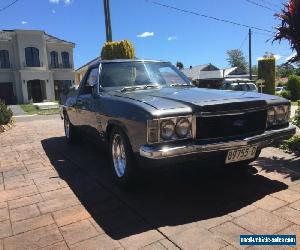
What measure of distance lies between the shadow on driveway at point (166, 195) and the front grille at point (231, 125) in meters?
0.41

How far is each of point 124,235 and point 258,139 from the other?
1835 mm

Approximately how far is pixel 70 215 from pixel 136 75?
246cm

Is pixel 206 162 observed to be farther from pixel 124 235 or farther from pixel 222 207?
pixel 124 235

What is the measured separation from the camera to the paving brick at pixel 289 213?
341 centimetres

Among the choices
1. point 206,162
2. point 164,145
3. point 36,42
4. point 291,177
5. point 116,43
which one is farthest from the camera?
point 36,42

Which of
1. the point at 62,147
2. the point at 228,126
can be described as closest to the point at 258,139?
the point at 228,126

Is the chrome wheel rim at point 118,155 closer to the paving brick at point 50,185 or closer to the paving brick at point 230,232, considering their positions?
the paving brick at point 50,185

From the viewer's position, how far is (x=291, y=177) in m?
4.72

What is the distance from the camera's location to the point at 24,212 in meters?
4.02

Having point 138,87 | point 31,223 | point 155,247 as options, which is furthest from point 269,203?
point 31,223

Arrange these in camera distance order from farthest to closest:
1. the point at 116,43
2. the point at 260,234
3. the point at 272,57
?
the point at 272,57
the point at 116,43
the point at 260,234

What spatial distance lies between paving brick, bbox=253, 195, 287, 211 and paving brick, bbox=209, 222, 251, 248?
1.84ft

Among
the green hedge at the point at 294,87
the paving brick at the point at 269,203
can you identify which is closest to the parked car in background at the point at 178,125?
the paving brick at the point at 269,203

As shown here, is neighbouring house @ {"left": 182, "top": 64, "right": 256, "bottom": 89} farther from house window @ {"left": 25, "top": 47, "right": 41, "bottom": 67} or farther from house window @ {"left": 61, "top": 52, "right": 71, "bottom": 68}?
house window @ {"left": 25, "top": 47, "right": 41, "bottom": 67}
